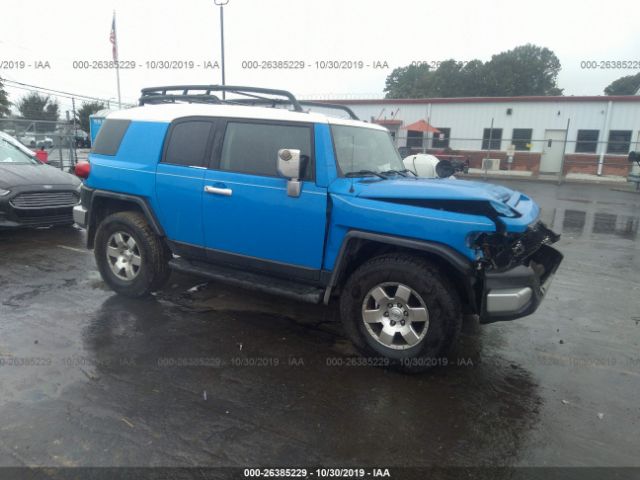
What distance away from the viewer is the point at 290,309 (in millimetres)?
5031

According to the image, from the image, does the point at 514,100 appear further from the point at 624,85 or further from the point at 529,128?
the point at 624,85

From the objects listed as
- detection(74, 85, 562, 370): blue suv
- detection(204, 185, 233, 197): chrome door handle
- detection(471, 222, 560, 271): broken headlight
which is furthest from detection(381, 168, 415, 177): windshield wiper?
detection(204, 185, 233, 197): chrome door handle

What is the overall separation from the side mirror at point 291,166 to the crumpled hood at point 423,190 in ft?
1.14

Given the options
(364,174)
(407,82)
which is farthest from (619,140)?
(407,82)

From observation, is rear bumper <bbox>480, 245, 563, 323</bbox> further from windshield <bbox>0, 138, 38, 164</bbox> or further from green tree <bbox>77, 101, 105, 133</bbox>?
green tree <bbox>77, 101, 105, 133</bbox>

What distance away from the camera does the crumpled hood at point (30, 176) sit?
7.45m

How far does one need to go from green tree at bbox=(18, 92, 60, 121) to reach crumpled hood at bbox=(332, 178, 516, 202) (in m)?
50.6

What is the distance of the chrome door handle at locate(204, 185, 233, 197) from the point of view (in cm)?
436

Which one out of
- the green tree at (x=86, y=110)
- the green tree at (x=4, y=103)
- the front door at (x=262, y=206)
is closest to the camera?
the front door at (x=262, y=206)

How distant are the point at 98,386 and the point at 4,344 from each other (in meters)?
1.24

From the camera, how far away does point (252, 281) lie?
173 inches

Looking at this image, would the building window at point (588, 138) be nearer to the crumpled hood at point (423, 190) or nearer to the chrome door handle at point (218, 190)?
the crumpled hood at point (423, 190)

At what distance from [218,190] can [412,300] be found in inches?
78.8

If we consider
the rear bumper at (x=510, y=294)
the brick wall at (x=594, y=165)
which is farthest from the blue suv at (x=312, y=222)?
the brick wall at (x=594, y=165)
